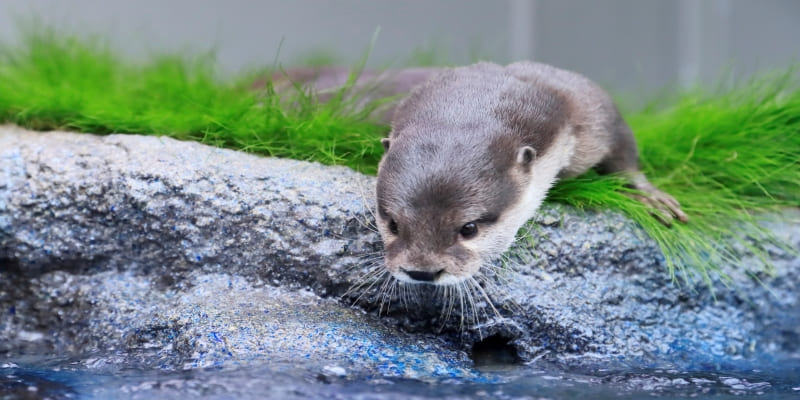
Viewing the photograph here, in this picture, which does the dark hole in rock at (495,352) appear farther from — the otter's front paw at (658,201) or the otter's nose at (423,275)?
the otter's front paw at (658,201)

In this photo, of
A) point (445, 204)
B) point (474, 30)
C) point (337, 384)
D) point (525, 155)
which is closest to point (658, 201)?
point (525, 155)

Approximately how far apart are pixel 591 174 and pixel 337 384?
150 cm

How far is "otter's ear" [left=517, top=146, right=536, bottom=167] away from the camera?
2.53 meters

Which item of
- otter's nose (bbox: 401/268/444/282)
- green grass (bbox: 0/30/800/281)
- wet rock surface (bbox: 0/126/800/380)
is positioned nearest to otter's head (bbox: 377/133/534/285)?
otter's nose (bbox: 401/268/444/282)

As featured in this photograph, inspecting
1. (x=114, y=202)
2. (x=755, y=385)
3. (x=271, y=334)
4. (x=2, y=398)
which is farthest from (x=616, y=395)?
(x=114, y=202)

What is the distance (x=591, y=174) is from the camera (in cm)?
311

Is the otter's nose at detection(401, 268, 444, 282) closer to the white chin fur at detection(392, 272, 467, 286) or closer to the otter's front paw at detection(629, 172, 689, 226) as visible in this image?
the white chin fur at detection(392, 272, 467, 286)

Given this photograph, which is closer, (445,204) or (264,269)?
(445,204)

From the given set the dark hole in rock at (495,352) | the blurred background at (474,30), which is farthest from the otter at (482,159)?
the blurred background at (474,30)

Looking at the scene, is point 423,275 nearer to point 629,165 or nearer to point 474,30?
point 629,165

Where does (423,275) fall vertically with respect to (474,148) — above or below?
below

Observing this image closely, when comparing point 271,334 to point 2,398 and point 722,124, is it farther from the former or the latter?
point 722,124

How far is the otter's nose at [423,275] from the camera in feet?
7.55

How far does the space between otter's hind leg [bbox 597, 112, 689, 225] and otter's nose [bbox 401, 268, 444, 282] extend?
3.42 ft
